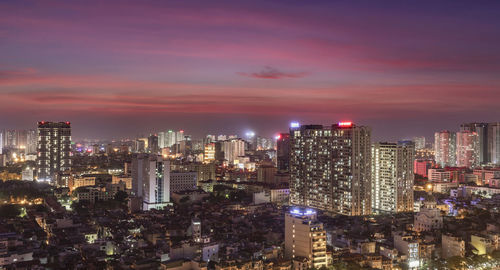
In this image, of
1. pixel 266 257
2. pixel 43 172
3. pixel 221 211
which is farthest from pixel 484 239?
pixel 43 172

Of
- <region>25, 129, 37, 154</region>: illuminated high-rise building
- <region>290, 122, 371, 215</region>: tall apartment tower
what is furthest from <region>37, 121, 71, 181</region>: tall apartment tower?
<region>25, 129, 37, 154</region>: illuminated high-rise building

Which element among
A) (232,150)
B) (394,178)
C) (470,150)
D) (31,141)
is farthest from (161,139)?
(394,178)

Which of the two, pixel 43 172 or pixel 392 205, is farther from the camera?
pixel 43 172

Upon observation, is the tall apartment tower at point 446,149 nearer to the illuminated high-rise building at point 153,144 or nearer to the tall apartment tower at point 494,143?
the tall apartment tower at point 494,143

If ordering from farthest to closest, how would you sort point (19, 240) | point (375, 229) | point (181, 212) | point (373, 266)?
1. point (181, 212)
2. point (375, 229)
3. point (19, 240)
4. point (373, 266)

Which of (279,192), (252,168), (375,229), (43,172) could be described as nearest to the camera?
(375,229)

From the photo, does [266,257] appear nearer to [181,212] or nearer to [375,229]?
[375,229]

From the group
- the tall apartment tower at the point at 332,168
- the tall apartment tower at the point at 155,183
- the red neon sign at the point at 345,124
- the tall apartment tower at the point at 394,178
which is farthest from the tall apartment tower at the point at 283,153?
the red neon sign at the point at 345,124

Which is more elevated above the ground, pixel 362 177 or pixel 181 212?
pixel 362 177
